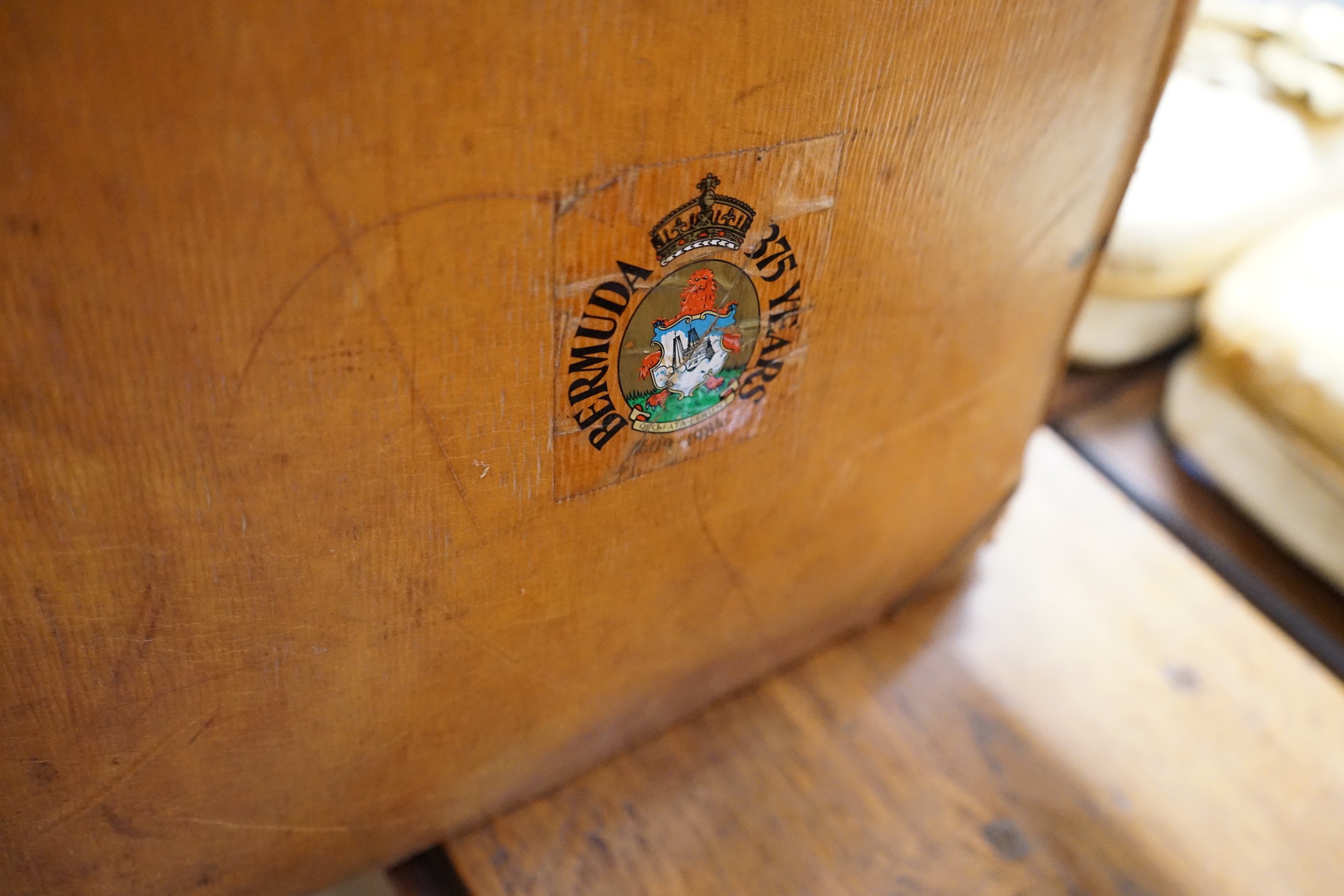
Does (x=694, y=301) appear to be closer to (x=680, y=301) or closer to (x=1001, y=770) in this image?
(x=680, y=301)

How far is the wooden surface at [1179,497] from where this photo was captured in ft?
3.19

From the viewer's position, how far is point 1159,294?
1121 millimetres

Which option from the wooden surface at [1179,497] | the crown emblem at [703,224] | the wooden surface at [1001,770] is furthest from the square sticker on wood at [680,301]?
the wooden surface at [1179,497]

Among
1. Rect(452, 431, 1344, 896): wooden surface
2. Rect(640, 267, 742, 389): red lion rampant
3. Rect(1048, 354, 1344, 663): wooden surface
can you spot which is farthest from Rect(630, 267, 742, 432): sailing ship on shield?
Rect(1048, 354, 1344, 663): wooden surface

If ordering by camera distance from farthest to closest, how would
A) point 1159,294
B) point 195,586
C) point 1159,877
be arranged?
1. point 1159,294
2. point 1159,877
3. point 195,586

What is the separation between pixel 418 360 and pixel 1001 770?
0.56m

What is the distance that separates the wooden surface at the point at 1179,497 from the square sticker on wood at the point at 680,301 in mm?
665

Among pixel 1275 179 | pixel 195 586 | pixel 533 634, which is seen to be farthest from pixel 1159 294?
pixel 195 586

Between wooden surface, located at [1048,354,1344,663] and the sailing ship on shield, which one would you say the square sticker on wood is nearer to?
the sailing ship on shield

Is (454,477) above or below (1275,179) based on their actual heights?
below

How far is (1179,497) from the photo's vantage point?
109cm

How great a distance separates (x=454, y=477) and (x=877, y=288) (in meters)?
0.28

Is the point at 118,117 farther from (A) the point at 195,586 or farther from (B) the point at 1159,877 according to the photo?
(B) the point at 1159,877

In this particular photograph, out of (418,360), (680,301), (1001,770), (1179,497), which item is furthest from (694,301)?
(1179,497)
